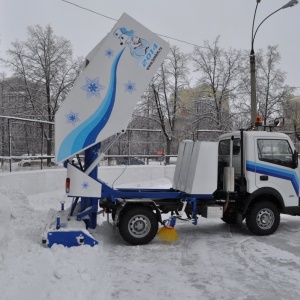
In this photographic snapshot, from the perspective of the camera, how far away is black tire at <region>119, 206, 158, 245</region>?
7.26 metres

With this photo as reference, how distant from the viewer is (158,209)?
7.45 meters

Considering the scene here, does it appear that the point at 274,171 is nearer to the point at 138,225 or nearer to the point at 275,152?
the point at 275,152

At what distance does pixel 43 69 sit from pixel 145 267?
29.0 meters

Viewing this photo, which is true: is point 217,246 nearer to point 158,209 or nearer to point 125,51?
point 158,209

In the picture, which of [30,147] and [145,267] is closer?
[145,267]

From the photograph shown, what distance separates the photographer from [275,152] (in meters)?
8.38

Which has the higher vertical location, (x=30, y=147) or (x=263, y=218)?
(x=30, y=147)

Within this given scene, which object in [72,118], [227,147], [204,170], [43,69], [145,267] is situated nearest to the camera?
[145,267]

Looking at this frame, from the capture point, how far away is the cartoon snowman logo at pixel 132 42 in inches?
271

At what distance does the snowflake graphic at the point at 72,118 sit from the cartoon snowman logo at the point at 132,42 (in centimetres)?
152

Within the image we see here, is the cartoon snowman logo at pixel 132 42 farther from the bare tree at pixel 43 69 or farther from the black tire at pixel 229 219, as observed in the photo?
the bare tree at pixel 43 69

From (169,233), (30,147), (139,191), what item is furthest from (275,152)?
(30,147)

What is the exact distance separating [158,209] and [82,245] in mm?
1829

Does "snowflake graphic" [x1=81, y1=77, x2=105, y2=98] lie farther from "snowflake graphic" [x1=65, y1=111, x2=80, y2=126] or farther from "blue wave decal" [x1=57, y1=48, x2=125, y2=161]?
"snowflake graphic" [x1=65, y1=111, x2=80, y2=126]
